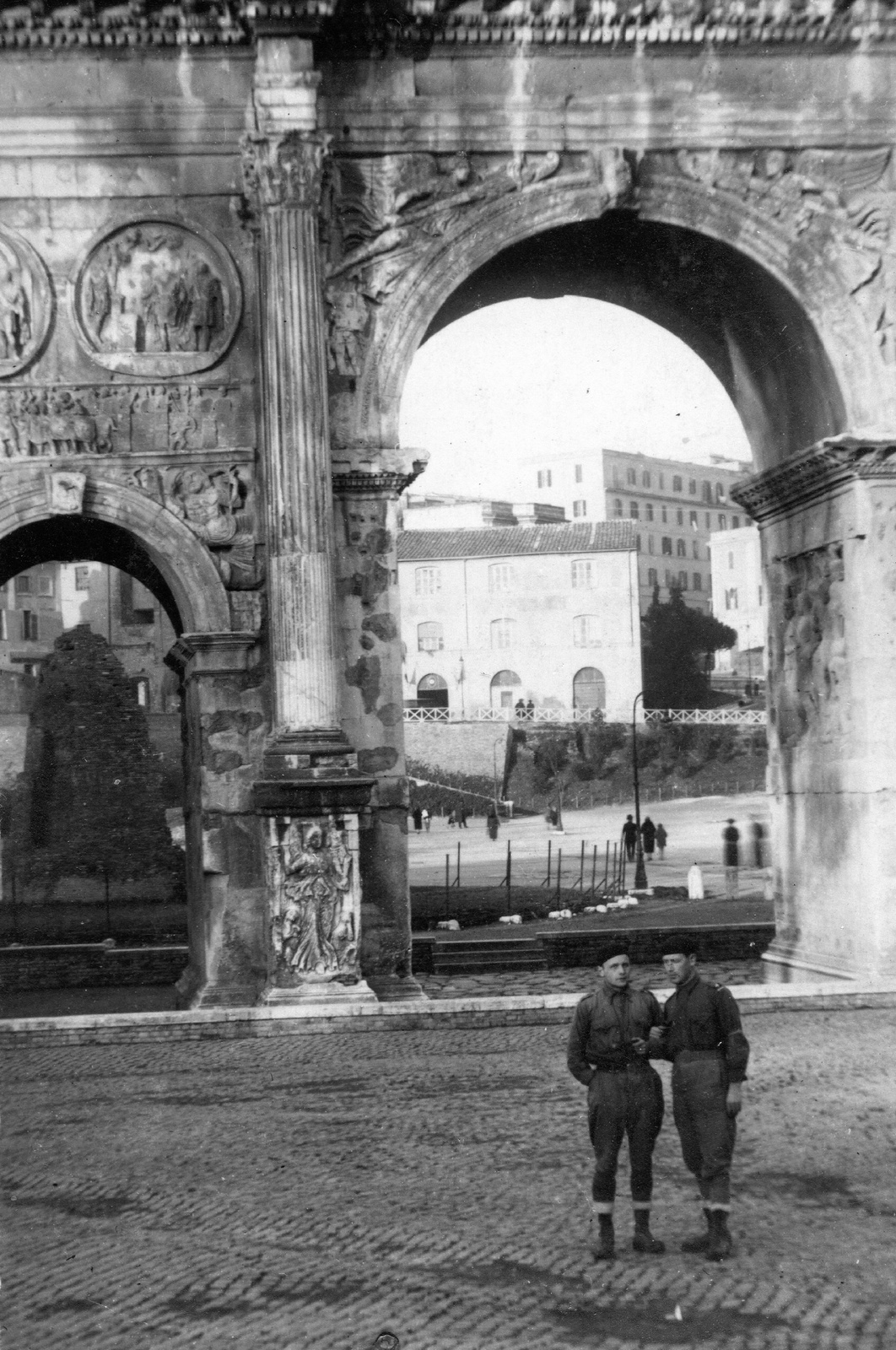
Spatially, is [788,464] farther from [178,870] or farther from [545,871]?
[545,871]

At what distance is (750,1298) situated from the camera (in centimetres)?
690

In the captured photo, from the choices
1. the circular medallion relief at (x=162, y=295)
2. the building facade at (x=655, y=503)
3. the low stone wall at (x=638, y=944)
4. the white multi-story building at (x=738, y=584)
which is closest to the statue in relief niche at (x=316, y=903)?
Answer: the circular medallion relief at (x=162, y=295)

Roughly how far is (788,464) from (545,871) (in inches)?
1268

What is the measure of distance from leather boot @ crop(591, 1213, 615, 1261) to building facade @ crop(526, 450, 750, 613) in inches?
3565

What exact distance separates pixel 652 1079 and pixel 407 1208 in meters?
1.37

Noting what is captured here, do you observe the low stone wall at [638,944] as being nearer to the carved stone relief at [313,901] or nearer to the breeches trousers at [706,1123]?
the carved stone relief at [313,901]

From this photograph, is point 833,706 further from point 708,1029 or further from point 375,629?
point 708,1029

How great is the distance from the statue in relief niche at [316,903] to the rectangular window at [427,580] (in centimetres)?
6662

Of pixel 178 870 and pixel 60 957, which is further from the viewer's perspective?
pixel 178 870

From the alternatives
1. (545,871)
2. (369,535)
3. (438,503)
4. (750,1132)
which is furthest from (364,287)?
(438,503)

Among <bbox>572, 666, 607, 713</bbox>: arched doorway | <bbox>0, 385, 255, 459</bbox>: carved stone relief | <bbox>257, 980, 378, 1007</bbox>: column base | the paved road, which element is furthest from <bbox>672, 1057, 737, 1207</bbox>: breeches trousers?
<bbox>572, 666, 607, 713</bbox>: arched doorway

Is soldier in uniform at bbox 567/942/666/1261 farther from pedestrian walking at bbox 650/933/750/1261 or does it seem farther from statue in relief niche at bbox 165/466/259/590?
statue in relief niche at bbox 165/466/259/590

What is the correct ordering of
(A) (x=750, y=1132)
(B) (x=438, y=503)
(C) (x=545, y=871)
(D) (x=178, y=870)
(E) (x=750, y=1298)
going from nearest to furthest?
(E) (x=750, y=1298)
(A) (x=750, y=1132)
(D) (x=178, y=870)
(C) (x=545, y=871)
(B) (x=438, y=503)

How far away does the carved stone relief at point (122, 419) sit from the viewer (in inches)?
585
